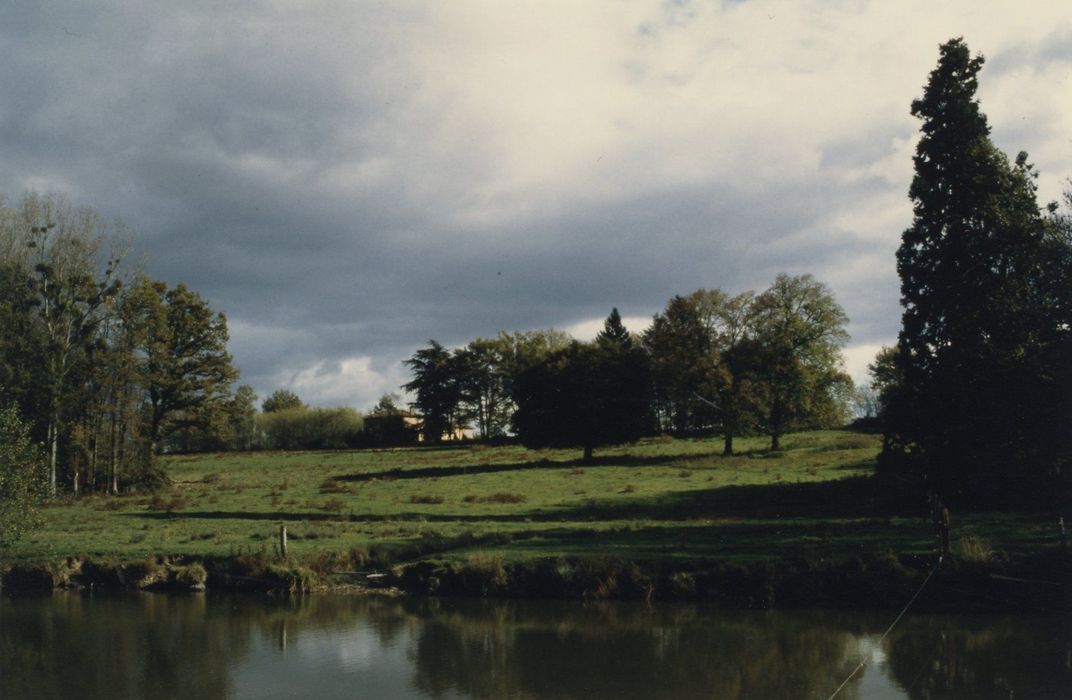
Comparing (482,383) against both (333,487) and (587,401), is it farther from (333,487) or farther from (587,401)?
(333,487)

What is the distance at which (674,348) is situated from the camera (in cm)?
6009

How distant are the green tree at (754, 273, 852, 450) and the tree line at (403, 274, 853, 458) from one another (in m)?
0.08

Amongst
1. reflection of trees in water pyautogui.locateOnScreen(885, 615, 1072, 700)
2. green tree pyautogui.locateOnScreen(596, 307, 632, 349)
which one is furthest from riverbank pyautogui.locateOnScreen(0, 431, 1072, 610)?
green tree pyautogui.locateOnScreen(596, 307, 632, 349)

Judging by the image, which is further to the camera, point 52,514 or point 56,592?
point 52,514

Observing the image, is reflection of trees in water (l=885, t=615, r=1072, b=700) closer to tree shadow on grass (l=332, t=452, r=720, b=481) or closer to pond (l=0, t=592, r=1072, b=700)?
pond (l=0, t=592, r=1072, b=700)

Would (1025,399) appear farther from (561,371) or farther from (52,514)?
(52,514)

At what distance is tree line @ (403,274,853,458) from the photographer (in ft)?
187

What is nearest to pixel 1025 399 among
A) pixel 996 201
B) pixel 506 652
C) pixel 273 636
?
pixel 996 201

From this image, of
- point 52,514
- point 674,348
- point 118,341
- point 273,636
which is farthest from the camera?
point 674,348

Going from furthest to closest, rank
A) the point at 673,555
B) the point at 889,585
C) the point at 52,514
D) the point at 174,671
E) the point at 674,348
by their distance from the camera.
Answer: the point at 674,348
the point at 52,514
the point at 673,555
the point at 889,585
the point at 174,671

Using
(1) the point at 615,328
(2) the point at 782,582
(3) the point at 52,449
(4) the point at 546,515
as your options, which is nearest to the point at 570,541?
(4) the point at 546,515

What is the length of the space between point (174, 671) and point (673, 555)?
44.4 feet

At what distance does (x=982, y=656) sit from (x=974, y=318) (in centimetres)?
1758

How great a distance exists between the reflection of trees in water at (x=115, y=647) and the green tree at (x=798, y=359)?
43039 mm
